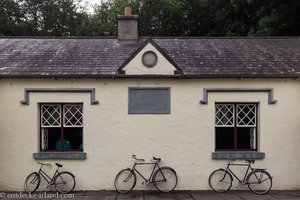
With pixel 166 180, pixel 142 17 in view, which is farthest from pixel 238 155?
pixel 142 17

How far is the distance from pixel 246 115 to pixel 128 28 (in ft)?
17.8

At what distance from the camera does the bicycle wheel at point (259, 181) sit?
1173cm

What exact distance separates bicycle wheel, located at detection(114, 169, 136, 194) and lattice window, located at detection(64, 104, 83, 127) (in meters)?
2.10

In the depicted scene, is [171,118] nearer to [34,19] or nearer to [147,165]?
[147,165]

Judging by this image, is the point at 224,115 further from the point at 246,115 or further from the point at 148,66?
the point at 148,66

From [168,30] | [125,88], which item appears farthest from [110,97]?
[168,30]

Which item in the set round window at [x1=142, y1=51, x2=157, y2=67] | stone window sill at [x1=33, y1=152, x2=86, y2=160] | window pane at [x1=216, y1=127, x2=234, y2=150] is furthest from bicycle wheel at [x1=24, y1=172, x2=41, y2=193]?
window pane at [x1=216, y1=127, x2=234, y2=150]

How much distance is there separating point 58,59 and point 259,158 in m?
7.47

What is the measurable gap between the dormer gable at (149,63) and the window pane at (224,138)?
2523 millimetres

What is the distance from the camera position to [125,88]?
12.1m

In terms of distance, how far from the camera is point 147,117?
12.1 meters

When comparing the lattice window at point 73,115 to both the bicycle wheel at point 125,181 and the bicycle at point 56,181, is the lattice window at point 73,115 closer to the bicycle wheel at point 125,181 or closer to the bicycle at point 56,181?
the bicycle at point 56,181

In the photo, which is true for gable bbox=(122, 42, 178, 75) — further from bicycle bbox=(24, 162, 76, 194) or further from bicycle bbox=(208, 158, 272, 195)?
bicycle bbox=(24, 162, 76, 194)

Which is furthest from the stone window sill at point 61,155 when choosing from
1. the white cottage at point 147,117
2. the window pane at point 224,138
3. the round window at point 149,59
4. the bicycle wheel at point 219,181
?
the window pane at point 224,138
